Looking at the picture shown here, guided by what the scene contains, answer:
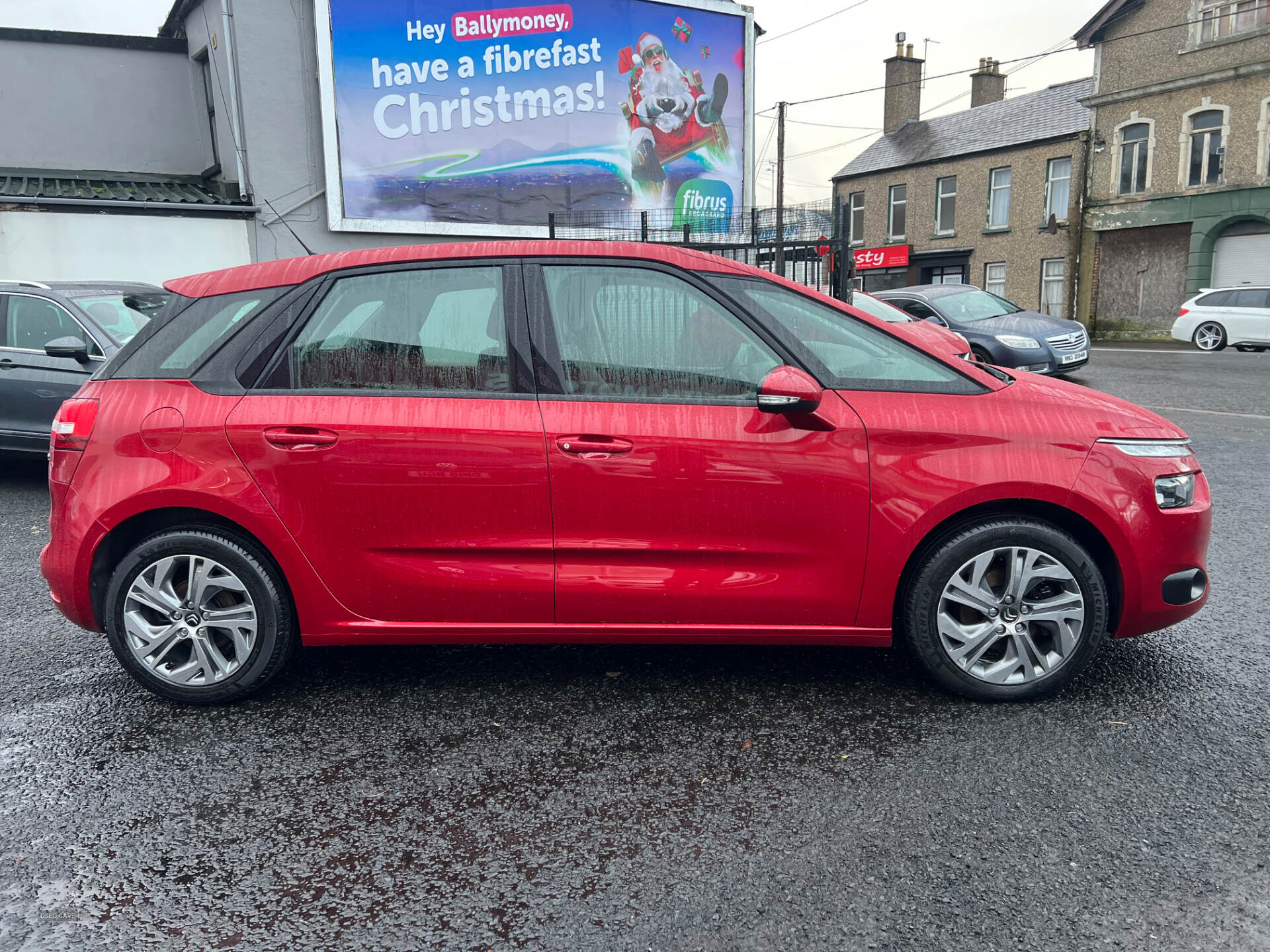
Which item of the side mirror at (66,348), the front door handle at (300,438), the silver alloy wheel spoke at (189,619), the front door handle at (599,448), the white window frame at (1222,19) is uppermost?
the white window frame at (1222,19)

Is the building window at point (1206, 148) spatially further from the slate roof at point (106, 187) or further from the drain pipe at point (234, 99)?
the slate roof at point (106, 187)

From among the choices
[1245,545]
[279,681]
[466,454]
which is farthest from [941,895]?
[1245,545]

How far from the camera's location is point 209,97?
18.2 metres

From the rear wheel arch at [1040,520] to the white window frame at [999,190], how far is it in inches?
1310

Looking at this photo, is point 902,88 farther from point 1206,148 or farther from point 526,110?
point 526,110

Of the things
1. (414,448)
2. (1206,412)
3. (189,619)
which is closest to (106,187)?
(189,619)

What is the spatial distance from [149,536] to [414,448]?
42.0 inches

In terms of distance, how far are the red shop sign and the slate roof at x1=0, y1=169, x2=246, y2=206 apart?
26665 mm

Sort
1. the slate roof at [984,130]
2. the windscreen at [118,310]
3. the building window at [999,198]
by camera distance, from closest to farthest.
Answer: the windscreen at [118,310], the slate roof at [984,130], the building window at [999,198]

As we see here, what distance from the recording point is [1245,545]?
539cm

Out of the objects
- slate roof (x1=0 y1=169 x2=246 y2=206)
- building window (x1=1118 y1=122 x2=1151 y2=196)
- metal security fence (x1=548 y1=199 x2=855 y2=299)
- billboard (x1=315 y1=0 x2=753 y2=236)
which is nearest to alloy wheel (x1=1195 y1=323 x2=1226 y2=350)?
metal security fence (x1=548 y1=199 x2=855 y2=299)

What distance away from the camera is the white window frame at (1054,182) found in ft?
103

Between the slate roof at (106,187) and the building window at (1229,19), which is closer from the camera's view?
the slate roof at (106,187)

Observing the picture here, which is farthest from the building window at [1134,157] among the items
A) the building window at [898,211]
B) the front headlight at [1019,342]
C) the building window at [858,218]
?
the front headlight at [1019,342]
